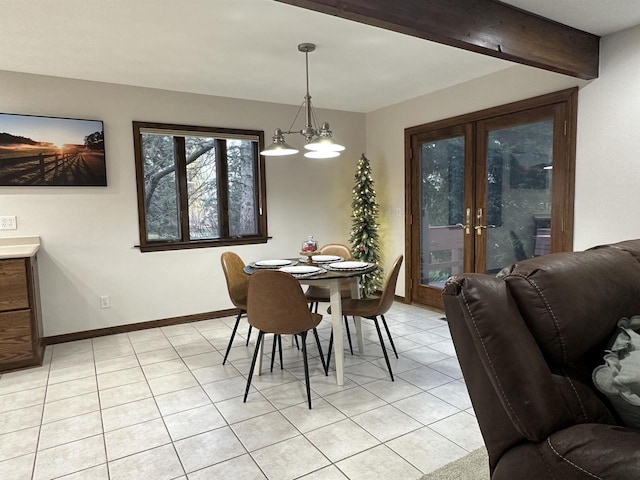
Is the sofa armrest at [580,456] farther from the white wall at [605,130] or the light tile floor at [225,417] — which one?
the white wall at [605,130]

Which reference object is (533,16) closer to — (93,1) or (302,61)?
(302,61)

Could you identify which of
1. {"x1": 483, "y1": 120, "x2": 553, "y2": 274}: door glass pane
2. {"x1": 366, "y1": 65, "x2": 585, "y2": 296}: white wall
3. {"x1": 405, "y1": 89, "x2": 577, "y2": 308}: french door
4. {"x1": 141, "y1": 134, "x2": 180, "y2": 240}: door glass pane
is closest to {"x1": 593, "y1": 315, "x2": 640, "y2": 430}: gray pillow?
{"x1": 405, "y1": 89, "x2": 577, "y2": 308}: french door

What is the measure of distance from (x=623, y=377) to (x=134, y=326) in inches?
163

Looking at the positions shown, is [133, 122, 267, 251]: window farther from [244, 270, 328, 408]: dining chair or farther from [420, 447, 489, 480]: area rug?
[420, 447, 489, 480]: area rug

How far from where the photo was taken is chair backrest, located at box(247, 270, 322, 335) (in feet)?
8.38

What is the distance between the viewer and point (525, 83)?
367 cm

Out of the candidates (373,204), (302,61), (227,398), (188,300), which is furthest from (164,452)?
(373,204)

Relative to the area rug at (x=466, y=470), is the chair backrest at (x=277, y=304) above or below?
above

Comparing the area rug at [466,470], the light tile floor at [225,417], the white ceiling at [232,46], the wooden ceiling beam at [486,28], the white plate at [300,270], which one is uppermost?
the white ceiling at [232,46]

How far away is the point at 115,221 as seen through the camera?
4098 mm

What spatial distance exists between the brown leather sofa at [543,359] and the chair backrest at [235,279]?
2215 millimetres

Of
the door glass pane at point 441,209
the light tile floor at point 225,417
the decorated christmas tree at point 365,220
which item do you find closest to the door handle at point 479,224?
the door glass pane at point 441,209

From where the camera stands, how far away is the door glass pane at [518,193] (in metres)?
3.65

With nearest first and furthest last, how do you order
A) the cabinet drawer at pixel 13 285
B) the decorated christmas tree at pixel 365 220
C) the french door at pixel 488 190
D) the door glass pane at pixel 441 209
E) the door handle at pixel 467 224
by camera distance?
1. the cabinet drawer at pixel 13 285
2. the french door at pixel 488 190
3. the door handle at pixel 467 224
4. the door glass pane at pixel 441 209
5. the decorated christmas tree at pixel 365 220
